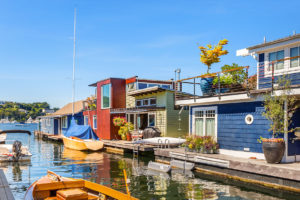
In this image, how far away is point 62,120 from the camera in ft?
152

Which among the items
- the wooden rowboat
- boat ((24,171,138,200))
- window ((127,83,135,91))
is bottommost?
the wooden rowboat

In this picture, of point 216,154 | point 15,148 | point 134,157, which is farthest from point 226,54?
point 15,148

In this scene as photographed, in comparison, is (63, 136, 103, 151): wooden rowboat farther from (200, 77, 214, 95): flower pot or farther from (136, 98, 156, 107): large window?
(200, 77, 214, 95): flower pot

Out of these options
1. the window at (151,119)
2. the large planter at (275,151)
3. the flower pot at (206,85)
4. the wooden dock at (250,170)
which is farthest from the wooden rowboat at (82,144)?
the large planter at (275,151)

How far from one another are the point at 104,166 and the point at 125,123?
10768mm

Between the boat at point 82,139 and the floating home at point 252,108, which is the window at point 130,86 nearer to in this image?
the boat at point 82,139

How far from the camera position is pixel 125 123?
29750mm

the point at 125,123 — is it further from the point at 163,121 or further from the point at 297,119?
the point at 297,119

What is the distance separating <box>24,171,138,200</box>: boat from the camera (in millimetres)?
8863

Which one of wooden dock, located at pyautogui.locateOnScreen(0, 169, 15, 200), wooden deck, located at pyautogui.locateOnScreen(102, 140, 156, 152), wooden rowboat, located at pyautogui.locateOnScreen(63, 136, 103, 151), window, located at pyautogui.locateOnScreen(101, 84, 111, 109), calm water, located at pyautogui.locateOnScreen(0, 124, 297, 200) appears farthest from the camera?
window, located at pyautogui.locateOnScreen(101, 84, 111, 109)

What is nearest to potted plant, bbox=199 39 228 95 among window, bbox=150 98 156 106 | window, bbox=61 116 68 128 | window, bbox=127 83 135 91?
window, bbox=150 98 156 106

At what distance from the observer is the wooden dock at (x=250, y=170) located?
11.8 meters

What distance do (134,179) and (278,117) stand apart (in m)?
7.68

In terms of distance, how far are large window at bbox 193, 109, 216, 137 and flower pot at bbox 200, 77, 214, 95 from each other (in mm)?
1161
